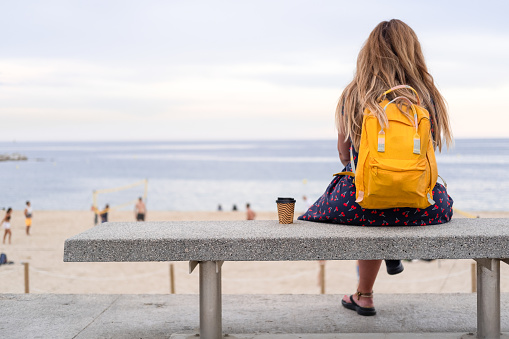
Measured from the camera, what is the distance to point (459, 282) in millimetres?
13461

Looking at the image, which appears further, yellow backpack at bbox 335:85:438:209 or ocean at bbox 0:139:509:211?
ocean at bbox 0:139:509:211

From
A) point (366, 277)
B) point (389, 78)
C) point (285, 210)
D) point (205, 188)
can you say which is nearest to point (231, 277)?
point (366, 277)

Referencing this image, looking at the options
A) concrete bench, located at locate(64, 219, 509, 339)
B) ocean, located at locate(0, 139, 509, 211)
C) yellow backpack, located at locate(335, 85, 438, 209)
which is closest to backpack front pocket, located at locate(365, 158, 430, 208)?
yellow backpack, located at locate(335, 85, 438, 209)

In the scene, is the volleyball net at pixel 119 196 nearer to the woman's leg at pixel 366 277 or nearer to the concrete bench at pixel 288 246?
the woman's leg at pixel 366 277

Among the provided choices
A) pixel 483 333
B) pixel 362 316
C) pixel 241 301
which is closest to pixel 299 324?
pixel 362 316

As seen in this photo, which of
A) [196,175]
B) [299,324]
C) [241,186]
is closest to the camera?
[299,324]

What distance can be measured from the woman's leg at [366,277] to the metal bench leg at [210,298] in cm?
89

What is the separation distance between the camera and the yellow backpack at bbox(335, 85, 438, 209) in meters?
2.41

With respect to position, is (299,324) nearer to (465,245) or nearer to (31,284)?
(465,245)

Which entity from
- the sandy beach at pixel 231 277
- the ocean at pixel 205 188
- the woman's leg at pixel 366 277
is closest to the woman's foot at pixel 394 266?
the woman's leg at pixel 366 277

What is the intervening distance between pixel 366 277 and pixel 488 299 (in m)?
0.68

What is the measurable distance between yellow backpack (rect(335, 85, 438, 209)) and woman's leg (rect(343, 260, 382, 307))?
684 mm

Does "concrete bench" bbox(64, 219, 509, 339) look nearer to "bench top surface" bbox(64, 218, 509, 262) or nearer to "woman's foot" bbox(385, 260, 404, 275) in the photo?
"bench top surface" bbox(64, 218, 509, 262)

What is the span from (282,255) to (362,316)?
1.21m
